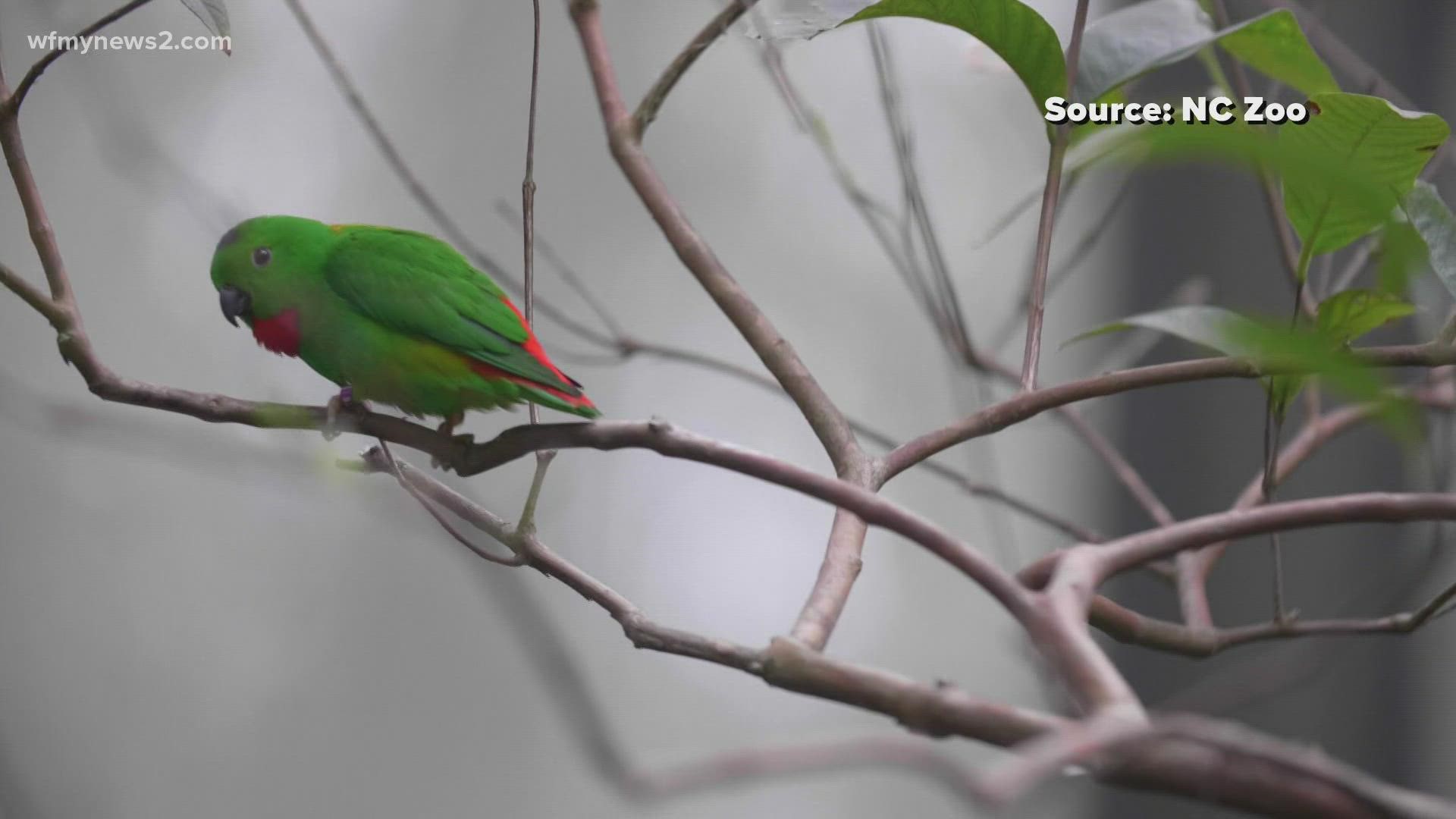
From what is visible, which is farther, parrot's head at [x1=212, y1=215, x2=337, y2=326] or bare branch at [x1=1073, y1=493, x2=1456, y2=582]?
parrot's head at [x1=212, y1=215, x2=337, y2=326]

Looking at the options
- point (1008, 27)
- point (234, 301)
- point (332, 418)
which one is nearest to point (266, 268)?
point (234, 301)

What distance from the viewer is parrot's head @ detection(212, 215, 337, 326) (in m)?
0.77

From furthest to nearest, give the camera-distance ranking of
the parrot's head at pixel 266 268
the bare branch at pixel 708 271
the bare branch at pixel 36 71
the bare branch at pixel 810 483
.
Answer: the parrot's head at pixel 266 268 < the bare branch at pixel 708 271 < the bare branch at pixel 36 71 < the bare branch at pixel 810 483

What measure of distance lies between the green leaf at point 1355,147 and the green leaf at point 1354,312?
0.11ft

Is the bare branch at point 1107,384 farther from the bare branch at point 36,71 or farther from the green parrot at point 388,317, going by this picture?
the bare branch at point 36,71

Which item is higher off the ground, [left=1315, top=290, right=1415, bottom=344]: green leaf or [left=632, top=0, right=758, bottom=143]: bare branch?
[left=632, top=0, right=758, bottom=143]: bare branch

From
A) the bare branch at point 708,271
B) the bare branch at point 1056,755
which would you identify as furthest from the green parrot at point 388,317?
the bare branch at point 1056,755

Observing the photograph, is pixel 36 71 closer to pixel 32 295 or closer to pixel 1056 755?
pixel 32 295

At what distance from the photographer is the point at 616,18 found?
1.48m

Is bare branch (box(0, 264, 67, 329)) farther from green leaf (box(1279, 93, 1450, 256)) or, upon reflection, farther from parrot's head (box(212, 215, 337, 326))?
green leaf (box(1279, 93, 1450, 256))

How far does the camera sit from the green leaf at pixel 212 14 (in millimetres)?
602

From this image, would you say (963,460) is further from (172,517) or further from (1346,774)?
(1346,774)

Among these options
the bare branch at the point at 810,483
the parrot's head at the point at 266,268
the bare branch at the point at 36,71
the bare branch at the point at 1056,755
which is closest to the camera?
the bare branch at the point at 1056,755

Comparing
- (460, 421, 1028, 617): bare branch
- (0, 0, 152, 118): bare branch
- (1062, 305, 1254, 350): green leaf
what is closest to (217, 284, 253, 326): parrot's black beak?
(0, 0, 152, 118): bare branch
